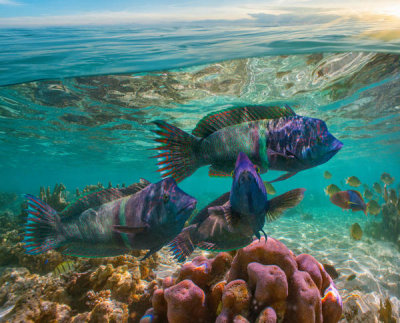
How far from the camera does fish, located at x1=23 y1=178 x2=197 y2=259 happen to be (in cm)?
170

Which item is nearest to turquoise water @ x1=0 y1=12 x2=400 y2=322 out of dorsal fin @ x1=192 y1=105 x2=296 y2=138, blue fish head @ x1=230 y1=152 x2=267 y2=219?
dorsal fin @ x1=192 y1=105 x2=296 y2=138

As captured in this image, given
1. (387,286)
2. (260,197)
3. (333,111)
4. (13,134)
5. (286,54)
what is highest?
(286,54)

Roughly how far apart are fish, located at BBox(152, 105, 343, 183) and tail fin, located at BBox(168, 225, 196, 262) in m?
0.67

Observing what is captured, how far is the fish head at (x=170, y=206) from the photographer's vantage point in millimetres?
1690

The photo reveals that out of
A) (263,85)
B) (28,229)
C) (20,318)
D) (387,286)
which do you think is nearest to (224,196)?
(28,229)

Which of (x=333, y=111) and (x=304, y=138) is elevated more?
(x=304, y=138)

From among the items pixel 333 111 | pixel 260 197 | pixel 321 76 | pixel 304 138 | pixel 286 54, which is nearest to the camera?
pixel 260 197

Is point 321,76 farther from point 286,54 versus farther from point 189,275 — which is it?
point 189,275

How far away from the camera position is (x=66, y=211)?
192 cm

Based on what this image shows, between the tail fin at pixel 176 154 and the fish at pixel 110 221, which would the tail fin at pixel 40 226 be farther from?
the tail fin at pixel 176 154

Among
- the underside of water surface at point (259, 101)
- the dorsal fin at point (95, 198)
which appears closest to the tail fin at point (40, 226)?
the dorsal fin at point (95, 198)

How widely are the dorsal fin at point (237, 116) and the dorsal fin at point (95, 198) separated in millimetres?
743

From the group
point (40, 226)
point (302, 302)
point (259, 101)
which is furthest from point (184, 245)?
point (259, 101)

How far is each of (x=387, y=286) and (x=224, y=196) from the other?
7505mm
